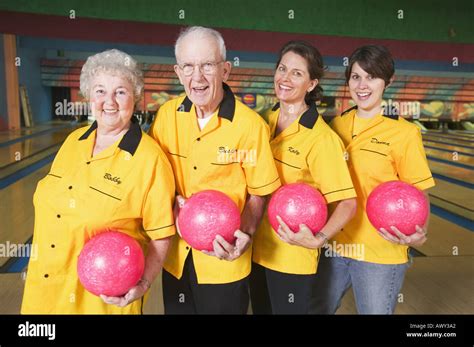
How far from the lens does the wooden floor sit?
1974 mm

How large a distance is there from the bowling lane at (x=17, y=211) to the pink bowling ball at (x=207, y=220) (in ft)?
5.50

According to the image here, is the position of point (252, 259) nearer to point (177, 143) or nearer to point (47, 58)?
point (177, 143)

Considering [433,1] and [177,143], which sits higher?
[433,1]

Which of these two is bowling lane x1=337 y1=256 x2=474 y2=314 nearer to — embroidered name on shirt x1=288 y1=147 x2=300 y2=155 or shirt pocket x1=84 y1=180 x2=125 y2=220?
embroidered name on shirt x1=288 y1=147 x2=300 y2=155

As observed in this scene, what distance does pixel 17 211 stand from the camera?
3.12 m

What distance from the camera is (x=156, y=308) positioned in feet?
6.26

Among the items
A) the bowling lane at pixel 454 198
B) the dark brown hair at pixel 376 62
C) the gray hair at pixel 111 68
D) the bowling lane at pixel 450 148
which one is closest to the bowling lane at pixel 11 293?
the gray hair at pixel 111 68

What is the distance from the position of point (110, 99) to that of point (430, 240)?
8.08ft

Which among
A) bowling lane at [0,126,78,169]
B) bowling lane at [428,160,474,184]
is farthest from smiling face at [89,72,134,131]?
bowling lane at [428,160,474,184]

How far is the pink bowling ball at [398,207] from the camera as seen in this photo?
47.9 inches

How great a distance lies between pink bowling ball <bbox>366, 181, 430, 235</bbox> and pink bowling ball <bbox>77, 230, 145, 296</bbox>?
707mm
